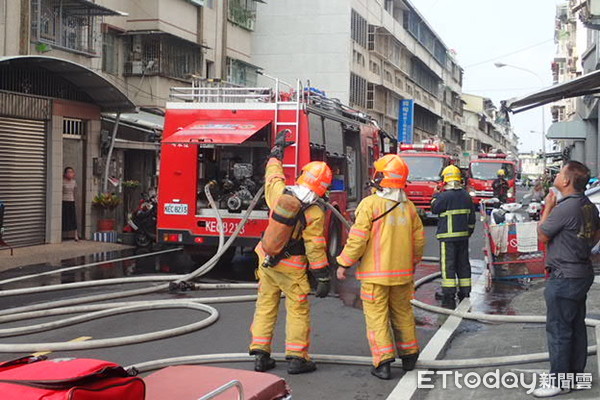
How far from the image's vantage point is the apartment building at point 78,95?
14797 mm

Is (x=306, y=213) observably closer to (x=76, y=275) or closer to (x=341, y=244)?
(x=76, y=275)

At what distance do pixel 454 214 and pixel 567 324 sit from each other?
424 cm

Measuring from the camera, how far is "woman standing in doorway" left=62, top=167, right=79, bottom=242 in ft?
53.0

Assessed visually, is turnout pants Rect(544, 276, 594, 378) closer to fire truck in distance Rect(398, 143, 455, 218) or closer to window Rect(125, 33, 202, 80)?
window Rect(125, 33, 202, 80)

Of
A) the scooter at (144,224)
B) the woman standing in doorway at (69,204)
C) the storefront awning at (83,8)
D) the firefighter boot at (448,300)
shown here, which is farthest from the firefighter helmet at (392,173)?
the storefront awning at (83,8)

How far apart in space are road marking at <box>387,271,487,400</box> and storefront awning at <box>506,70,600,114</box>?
105 inches

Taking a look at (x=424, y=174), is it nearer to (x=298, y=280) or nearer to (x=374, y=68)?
(x=298, y=280)

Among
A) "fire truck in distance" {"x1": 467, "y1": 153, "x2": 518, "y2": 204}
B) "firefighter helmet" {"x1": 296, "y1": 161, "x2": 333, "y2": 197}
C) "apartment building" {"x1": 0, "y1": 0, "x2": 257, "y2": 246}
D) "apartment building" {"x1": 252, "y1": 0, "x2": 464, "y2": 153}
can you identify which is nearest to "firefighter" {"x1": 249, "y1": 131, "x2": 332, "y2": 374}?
"firefighter helmet" {"x1": 296, "y1": 161, "x2": 333, "y2": 197}

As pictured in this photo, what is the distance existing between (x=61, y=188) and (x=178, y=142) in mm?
6046

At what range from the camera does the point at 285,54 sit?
135 ft

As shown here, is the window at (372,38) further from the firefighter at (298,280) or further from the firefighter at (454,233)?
the firefighter at (298,280)

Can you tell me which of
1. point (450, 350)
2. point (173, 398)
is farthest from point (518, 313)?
point (173, 398)

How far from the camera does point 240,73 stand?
95.2ft

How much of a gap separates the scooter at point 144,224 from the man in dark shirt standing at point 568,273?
11.5 meters
